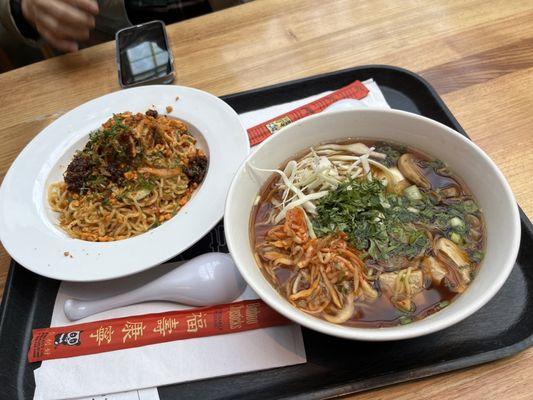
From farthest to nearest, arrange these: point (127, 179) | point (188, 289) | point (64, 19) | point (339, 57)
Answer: point (64, 19) < point (339, 57) < point (127, 179) < point (188, 289)

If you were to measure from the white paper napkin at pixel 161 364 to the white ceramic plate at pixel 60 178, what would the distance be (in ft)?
0.77

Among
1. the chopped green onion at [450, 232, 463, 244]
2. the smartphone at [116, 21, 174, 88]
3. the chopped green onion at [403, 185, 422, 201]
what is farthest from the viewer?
the smartphone at [116, 21, 174, 88]

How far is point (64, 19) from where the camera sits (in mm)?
2154

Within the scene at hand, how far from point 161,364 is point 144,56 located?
1.47 metres

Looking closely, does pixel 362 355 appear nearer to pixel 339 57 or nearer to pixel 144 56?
pixel 339 57

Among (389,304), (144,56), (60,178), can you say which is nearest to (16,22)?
(144,56)

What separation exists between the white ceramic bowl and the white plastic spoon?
5.9 inches

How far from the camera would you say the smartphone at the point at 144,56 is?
1904mm

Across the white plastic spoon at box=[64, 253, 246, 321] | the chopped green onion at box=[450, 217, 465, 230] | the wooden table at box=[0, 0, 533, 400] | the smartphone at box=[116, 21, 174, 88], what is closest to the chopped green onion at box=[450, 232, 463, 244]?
the chopped green onion at box=[450, 217, 465, 230]

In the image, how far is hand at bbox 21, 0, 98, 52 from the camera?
215cm

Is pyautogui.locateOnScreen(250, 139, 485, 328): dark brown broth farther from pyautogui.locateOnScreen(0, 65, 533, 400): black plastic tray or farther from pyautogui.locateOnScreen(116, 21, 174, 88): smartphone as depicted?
pyautogui.locateOnScreen(116, 21, 174, 88): smartphone

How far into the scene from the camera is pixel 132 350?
1.11 m

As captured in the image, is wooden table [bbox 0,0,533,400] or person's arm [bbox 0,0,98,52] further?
person's arm [bbox 0,0,98,52]

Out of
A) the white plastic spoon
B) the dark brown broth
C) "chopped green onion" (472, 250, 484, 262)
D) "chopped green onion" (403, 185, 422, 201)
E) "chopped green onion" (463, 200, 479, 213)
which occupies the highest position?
"chopped green onion" (463, 200, 479, 213)
